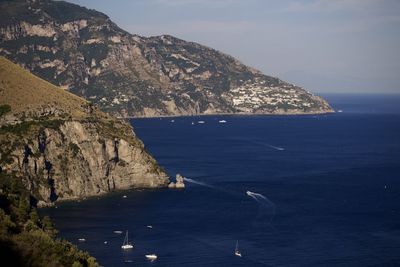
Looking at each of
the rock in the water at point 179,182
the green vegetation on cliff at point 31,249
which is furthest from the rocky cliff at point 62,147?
the green vegetation on cliff at point 31,249

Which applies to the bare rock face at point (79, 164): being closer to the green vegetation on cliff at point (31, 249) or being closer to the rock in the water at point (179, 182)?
the rock in the water at point (179, 182)

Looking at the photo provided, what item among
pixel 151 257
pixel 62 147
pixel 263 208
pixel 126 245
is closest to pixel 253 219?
pixel 263 208

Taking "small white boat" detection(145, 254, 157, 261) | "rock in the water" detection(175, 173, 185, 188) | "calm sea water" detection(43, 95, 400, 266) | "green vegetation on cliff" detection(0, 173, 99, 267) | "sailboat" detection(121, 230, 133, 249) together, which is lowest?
"small white boat" detection(145, 254, 157, 261)

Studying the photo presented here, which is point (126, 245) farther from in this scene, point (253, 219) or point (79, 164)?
point (79, 164)

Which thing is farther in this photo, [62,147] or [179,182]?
[179,182]

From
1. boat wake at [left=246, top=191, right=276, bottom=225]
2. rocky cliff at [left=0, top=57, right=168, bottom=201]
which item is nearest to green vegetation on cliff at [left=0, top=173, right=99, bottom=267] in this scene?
boat wake at [left=246, top=191, right=276, bottom=225]

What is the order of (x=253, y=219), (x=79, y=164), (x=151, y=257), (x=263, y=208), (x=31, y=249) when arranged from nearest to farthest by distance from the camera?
(x=31, y=249) → (x=151, y=257) → (x=253, y=219) → (x=263, y=208) → (x=79, y=164)

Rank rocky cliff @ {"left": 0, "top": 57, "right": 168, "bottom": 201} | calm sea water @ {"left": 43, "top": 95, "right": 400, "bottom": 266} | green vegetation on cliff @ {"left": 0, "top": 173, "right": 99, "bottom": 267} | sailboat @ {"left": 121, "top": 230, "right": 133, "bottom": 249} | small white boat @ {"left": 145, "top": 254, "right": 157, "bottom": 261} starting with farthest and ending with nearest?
rocky cliff @ {"left": 0, "top": 57, "right": 168, "bottom": 201} < sailboat @ {"left": 121, "top": 230, "right": 133, "bottom": 249} < calm sea water @ {"left": 43, "top": 95, "right": 400, "bottom": 266} < small white boat @ {"left": 145, "top": 254, "right": 157, "bottom": 261} < green vegetation on cliff @ {"left": 0, "top": 173, "right": 99, "bottom": 267}

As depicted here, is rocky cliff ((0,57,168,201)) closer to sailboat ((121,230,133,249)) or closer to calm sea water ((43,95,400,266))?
calm sea water ((43,95,400,266))
